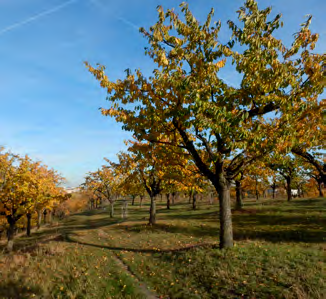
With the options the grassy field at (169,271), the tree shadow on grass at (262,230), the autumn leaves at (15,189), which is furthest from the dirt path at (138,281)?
the autumn leaves at (15,189)

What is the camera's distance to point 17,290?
31.8 ft

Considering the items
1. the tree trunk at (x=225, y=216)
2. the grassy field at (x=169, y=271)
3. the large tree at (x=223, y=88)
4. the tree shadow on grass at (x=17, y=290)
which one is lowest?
the tree shadow on grass at (x=17, y=290)

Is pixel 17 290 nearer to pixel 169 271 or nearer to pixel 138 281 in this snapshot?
pixel 138 281

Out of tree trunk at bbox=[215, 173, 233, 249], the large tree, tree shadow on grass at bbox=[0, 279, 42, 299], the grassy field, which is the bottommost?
tree shadow on grass at bbox=[0, 279, 42, 299]

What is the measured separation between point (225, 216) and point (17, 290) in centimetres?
1073

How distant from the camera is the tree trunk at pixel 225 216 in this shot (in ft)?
38.4

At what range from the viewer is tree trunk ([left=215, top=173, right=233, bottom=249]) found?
11.7 meters

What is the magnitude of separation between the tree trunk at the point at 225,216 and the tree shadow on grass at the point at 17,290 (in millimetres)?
9200

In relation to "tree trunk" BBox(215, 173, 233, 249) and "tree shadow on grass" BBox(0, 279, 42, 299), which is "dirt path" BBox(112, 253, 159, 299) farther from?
"tree trunk" BBox(215, 173, 233, 249)

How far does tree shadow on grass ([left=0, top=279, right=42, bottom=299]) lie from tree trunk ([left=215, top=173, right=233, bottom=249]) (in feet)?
30.2

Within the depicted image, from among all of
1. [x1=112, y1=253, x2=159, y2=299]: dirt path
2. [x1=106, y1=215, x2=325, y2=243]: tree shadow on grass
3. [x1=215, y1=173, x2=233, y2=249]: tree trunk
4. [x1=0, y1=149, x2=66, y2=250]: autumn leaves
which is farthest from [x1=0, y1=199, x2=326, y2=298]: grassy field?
[x1=0, y1=149, x2=66, y2=250]: autumn leaves

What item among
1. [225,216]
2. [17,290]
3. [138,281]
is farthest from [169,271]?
[17,290]

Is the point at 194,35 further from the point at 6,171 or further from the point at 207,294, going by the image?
the point at 6,171

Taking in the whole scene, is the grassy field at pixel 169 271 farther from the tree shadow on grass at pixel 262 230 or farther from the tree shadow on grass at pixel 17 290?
the tree shadow on grass at pixel 262 230
